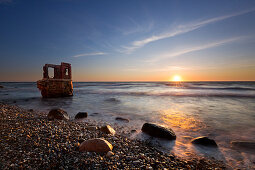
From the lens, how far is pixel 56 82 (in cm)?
1427

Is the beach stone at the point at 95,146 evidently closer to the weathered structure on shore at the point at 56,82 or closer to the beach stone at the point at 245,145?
the beach stone at the point at 245,145

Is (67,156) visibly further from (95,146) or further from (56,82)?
(56,82)

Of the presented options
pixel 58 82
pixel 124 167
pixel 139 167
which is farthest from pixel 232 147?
pixel 58 82

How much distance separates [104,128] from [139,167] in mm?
2344

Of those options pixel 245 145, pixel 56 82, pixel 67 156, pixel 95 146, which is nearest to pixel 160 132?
pixel 95 146

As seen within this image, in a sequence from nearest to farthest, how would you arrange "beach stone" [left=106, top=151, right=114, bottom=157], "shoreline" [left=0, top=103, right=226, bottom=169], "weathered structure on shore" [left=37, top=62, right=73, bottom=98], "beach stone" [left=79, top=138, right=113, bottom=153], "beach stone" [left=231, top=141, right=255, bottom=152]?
"shoreline" [left=0, top=103, right=226, bottom=169], "beach stone" [left=106, top=151, right=114, bottom=157], "beach stone" [left=79, top=138, right=113, bottom=153], "beach stone" [left=231, top=141, right=255, bottom=152], "weathered structure on shore" [left=37, top=62, right=73, bottom=98]

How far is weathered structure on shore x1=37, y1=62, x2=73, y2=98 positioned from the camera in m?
13.7

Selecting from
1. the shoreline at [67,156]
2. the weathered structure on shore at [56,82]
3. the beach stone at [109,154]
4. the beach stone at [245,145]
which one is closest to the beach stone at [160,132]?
the shoreline at [67,156]

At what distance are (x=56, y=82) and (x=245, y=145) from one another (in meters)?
16.7

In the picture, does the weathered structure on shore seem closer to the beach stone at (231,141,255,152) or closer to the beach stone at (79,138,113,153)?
the beach stone at (79,138,113,153)

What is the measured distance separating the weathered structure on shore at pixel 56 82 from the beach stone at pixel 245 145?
638 inches

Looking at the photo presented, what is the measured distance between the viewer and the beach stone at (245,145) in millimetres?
3977

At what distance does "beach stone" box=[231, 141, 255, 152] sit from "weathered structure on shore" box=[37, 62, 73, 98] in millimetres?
16203

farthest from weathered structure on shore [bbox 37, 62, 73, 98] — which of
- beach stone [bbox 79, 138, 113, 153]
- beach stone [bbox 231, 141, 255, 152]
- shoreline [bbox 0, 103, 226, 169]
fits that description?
beach stone [bbox 231, 141, 255, 152]
